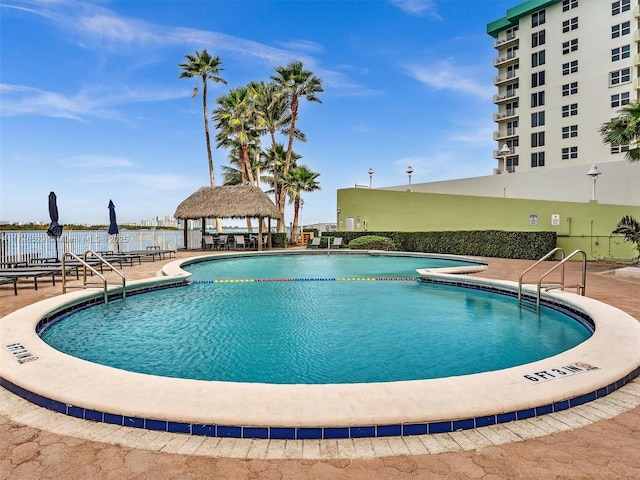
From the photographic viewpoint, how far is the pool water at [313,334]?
466cm

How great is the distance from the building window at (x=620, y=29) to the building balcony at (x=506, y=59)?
771 centimetres

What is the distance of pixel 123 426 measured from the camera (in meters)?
2.75

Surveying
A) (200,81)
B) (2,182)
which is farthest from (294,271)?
(200,81)

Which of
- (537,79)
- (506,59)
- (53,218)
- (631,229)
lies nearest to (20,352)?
(53,218)

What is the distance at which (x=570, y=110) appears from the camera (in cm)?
3080

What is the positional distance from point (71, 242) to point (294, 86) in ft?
62.3

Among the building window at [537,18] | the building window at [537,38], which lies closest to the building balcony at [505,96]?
the building window at [537,38]

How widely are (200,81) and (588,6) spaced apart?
29923 mm

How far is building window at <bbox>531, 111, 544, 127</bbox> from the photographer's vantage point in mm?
32781

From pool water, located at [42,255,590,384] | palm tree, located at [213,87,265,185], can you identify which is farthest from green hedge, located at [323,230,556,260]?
palm tree, located at [213,87,265,185]

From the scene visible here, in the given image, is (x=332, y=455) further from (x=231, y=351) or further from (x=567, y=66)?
(x=567, y=66)

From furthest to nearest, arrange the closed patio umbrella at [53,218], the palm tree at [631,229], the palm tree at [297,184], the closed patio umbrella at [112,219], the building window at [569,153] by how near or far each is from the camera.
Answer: the building window at [569,153] → the palm tree at [297,184] → the closed patio umbrella at [112,219] → the palm tree at [631,229] → the closed patio umbrella at [53,218]

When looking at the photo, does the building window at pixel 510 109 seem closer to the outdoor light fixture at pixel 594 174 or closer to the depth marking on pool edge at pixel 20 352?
the outdoor light fixture at pixel 594 174

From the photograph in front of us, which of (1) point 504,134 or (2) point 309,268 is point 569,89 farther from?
(2) point 309,268
